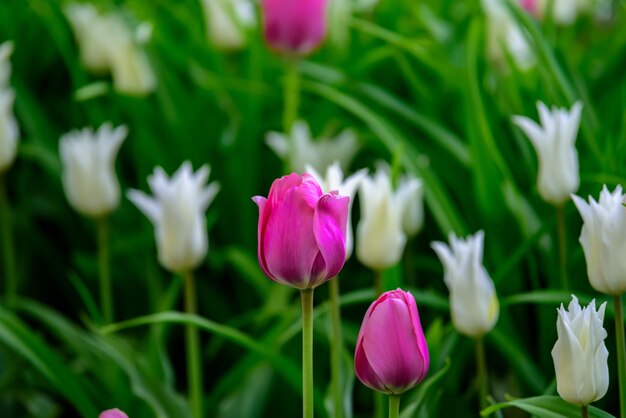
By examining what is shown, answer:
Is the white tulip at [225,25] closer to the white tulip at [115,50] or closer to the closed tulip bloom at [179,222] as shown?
the white tulip at [115,50]

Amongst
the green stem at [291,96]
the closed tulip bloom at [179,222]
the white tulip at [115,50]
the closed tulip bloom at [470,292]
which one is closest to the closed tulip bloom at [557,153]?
the closed tulip bloom at [470,292]

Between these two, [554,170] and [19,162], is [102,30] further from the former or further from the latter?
[554,170]

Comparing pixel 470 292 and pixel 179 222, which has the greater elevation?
pixel 179 222

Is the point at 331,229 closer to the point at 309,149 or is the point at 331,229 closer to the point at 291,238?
the point at 291,238

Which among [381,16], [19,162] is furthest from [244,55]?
[19,162]

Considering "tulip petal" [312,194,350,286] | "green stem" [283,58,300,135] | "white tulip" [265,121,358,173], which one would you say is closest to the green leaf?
"tulip petal" [312,194,350,286]

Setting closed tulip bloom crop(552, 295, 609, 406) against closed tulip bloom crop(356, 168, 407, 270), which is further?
closed tulip bloom crop(356, 168, 407, 270)

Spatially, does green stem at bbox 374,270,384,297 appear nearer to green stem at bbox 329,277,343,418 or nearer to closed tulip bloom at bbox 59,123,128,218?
green stem at bbox 329,277,343,418

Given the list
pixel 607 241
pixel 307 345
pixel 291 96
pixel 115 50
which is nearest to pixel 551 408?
pixel 607 241
